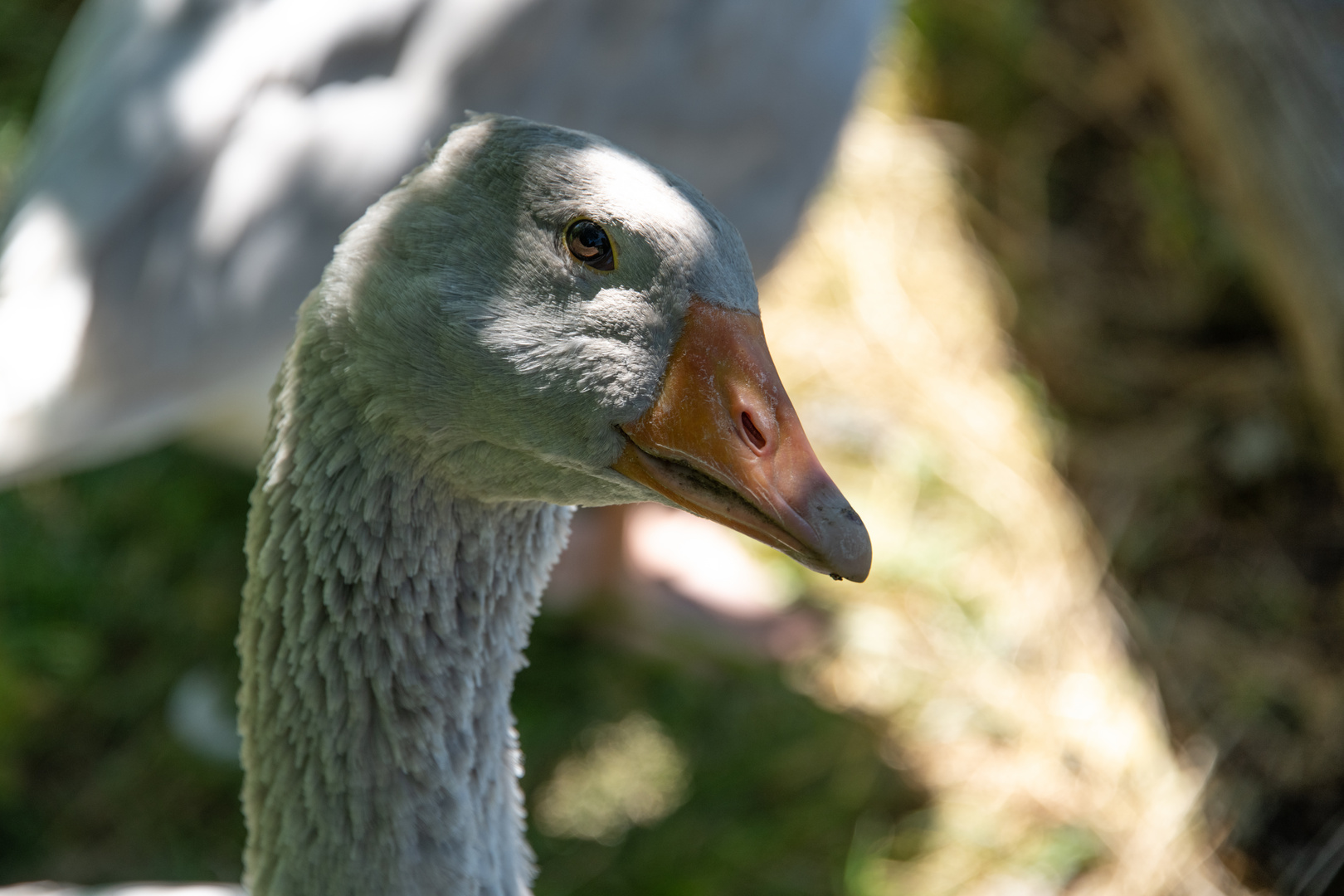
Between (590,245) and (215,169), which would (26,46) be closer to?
(215,169)

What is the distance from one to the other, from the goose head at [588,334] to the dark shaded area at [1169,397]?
7.52ft

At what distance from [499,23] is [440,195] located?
54.7 inches

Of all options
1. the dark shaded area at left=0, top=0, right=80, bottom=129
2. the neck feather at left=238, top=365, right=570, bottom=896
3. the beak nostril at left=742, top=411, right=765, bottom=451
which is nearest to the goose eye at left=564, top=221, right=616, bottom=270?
the beak nostril at left=742, top=411, right=765, bottom=451

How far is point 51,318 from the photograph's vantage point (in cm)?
228

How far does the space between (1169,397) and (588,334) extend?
10.2 feet

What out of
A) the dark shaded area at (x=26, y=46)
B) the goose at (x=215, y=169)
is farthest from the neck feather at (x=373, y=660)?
the dark shaded area at (x=26, y=46)

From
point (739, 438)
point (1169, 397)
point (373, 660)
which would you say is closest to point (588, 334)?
point (739, 438)

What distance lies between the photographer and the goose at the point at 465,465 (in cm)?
134

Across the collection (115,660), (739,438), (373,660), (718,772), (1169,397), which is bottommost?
(115,660)

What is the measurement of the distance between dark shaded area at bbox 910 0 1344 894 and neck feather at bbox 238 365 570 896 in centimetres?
219

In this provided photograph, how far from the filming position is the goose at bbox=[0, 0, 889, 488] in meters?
2.30

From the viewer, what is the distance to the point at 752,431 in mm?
1348

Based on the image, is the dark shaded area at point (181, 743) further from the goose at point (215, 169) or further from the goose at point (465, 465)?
the goose at point (465, 465)

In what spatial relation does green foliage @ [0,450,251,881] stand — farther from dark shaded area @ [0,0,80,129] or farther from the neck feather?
dark shaded area @ [0,0,80,129]
